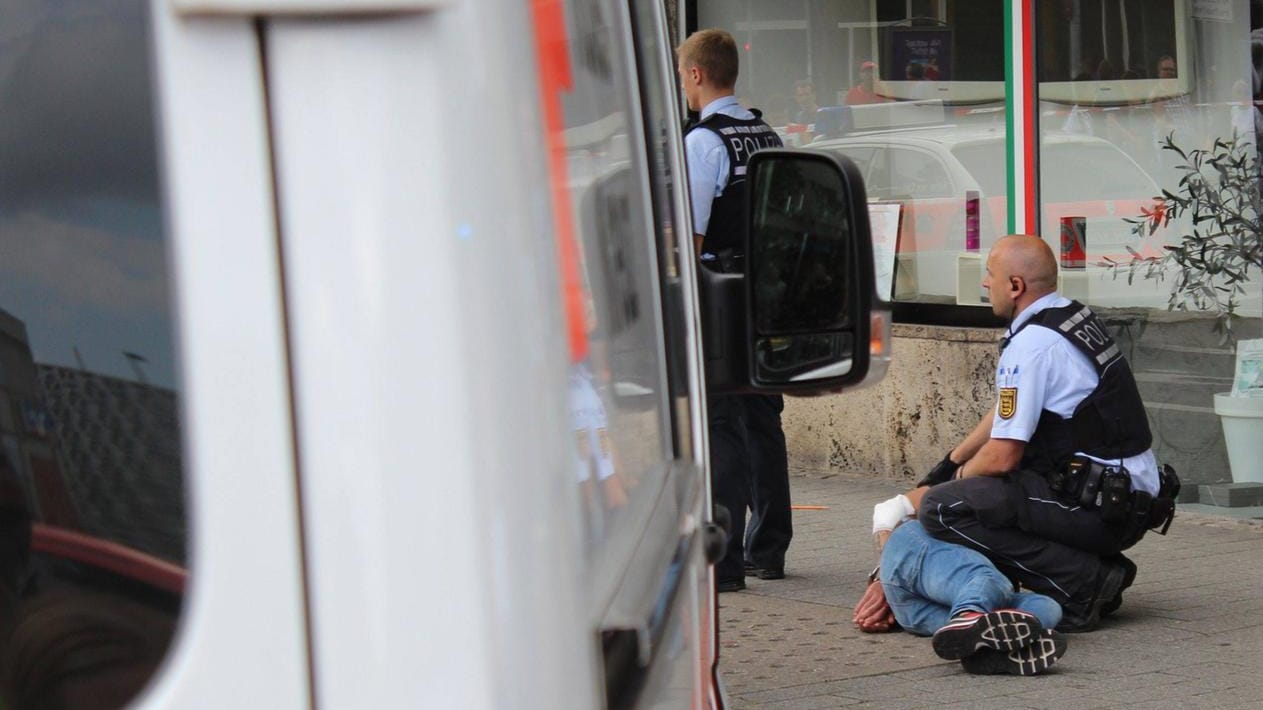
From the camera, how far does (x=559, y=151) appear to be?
1.28 metres

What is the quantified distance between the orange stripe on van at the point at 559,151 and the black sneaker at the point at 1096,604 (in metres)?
4.90

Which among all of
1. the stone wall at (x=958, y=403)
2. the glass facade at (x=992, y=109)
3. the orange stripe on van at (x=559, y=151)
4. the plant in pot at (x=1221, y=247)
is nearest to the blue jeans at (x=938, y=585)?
the stone wall at (x=958, y=403)

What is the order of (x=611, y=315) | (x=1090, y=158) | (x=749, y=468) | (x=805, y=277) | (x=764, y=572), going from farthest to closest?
1. (x=1090, y=158)
2. (x=764, y=572)
3. (x=749, y=468)
4. (x=805, y=277)
5. (x=611, y=315)

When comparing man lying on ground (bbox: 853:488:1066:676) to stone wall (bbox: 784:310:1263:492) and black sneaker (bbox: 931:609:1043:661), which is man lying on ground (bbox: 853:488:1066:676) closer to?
black sneaker (bbox: 931:609:1043:661)

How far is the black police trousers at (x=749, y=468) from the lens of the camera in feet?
21.6

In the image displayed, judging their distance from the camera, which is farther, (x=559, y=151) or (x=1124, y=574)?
(x=1124, y=574)

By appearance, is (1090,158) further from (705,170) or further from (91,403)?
(91,403)

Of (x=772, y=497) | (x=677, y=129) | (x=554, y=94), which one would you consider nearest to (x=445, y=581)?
(x=554, y=94)

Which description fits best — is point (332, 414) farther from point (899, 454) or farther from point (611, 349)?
point (899, 454)

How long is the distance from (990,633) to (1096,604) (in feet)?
2.09

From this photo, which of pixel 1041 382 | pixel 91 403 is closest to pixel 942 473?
pixel 1041 382

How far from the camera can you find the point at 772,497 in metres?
6.77

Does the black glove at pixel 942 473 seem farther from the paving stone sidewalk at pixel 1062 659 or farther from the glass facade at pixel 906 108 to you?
the glass facade at pixel 906 108

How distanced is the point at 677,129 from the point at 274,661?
1821 mm
